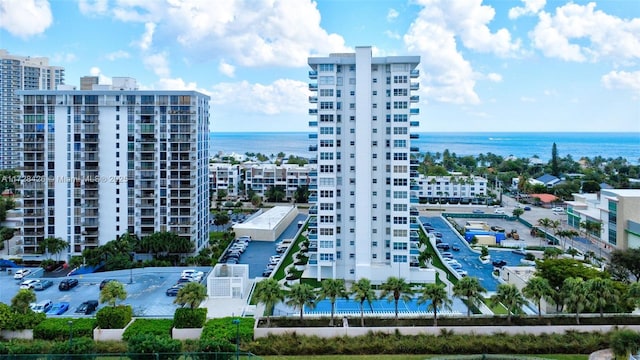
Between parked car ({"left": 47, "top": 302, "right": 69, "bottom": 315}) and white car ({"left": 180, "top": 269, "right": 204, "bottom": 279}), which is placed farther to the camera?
white car ({"left": 180, "top": 269, "right": 204, "bottom": 279})

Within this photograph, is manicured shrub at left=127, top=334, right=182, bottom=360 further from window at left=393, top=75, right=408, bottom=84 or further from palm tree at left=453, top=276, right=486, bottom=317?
window at left=393, top=75, right=408, bottom=84

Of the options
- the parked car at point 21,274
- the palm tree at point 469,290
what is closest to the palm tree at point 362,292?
the palm tree at point 469,290

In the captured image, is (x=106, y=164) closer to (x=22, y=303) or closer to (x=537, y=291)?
(x=22, y=303)

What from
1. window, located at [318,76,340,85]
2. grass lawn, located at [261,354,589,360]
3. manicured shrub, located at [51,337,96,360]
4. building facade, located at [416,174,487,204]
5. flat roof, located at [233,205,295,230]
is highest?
window, located at [318,76,340,85]

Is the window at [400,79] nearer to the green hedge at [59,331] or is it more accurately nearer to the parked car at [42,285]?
the green hedge at [59,331]

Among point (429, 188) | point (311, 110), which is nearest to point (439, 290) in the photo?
point (311, 110)

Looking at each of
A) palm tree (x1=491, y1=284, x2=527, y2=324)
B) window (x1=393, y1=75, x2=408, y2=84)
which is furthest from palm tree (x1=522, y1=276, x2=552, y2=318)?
window (x1=393, y1=75, x2=408, y2=84)
